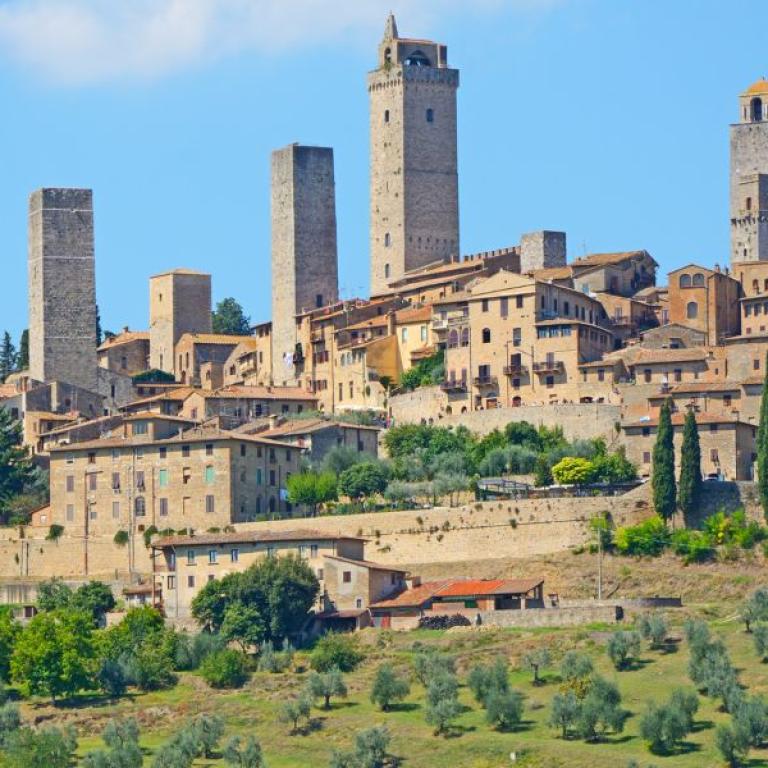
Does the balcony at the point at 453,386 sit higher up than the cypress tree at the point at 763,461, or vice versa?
the balcony at the point at 453,386

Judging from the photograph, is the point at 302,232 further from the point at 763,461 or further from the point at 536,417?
the point at 763,461

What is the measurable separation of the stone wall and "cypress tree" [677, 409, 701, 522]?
9792 millimetres

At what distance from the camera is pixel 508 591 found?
8869 centimetres

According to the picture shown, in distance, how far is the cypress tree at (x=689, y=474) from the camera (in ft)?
299

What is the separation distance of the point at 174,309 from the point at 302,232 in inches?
407

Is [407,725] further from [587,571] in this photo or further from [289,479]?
[289,479]

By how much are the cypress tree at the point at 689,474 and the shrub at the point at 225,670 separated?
14.3 m

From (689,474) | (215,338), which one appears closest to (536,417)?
(689,474)

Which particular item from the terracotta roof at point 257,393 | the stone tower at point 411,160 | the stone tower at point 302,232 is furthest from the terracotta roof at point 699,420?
the stone tower at point 411,160

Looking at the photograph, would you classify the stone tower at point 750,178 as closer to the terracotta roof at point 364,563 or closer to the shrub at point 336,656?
the terracotta roof at point 364,563

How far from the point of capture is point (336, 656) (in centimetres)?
8494

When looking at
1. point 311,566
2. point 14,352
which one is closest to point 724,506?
point 311,566

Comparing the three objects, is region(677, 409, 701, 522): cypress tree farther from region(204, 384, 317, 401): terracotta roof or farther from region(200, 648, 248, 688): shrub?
region(204, 384, 317, 401): terracotta roof

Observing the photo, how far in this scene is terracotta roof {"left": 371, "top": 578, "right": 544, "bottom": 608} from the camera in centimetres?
8869
